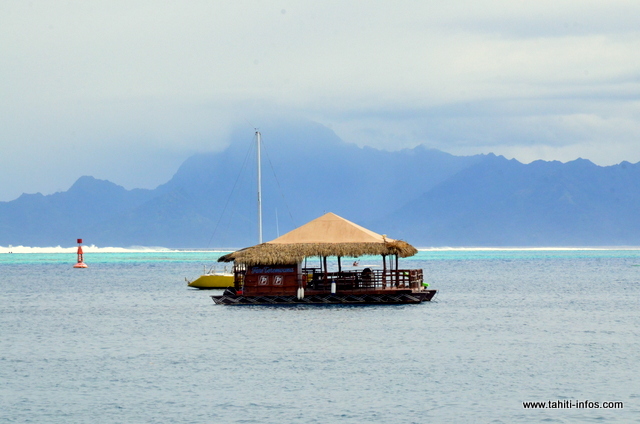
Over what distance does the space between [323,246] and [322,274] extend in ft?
8.76

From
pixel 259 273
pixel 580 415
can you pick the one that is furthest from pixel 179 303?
pixel 580 415

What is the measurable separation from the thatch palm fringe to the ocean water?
2.35m

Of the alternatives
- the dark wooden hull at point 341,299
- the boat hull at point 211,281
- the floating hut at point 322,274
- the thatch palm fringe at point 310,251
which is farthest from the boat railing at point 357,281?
the boat hull at point 211,281

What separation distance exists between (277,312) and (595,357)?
16.9m

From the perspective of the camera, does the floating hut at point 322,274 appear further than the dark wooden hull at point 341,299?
No

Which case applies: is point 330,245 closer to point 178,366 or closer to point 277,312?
point 277,312

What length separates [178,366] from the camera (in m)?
28.4

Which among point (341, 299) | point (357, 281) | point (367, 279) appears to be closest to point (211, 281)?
point (357, 281)

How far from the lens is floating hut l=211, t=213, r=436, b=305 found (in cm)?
4359

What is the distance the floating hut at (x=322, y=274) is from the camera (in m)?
43.6

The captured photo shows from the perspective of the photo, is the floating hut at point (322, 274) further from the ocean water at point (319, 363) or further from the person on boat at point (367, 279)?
the ocean water at point (319, 363)

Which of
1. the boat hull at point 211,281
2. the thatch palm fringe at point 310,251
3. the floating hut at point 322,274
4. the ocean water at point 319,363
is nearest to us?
the ocean water at point 319,363

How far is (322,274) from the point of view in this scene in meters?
45.9

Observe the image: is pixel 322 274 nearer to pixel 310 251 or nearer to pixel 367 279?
pixel 367 279
